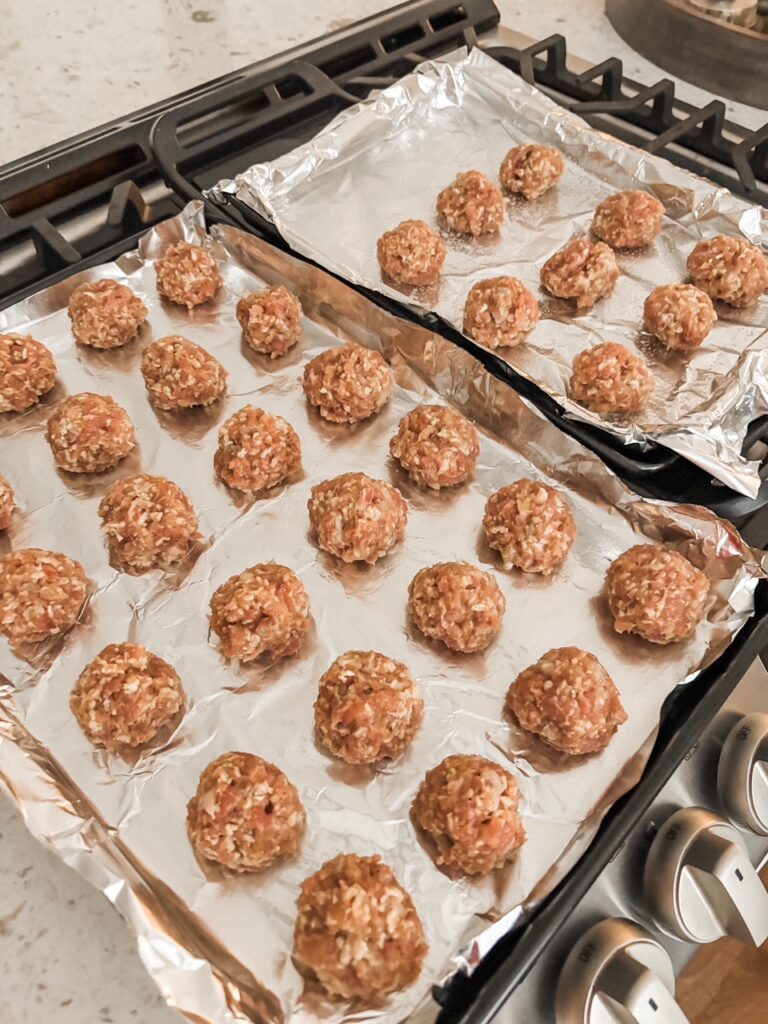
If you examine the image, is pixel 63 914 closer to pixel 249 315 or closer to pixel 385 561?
pixel 385 561

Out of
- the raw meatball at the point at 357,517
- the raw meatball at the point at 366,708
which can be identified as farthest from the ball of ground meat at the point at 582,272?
the raw meatball at the point at 366,708

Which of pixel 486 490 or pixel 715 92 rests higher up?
pixel 715 92

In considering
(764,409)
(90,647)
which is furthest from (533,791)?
(764,409)

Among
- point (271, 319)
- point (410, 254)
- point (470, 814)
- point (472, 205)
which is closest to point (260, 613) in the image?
point (470, 814)

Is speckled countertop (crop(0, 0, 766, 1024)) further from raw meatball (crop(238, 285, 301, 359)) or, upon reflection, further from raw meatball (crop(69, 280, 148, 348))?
raw meatball (crop(238, 285, 301, 359))

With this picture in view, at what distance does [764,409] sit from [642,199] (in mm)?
755

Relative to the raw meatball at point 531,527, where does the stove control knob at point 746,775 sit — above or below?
below

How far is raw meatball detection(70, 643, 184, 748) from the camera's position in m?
1.51

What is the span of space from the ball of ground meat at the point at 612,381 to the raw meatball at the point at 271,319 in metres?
0.71

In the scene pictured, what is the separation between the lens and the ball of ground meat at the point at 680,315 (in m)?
2.11

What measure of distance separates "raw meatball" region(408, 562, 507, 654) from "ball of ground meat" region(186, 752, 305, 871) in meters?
0.42

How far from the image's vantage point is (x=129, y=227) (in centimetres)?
231

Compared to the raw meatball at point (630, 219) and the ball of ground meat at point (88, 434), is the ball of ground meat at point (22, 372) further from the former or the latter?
the raw meatball at point (630, 219)

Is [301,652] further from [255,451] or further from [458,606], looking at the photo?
[255,451]
